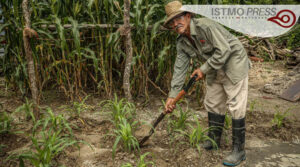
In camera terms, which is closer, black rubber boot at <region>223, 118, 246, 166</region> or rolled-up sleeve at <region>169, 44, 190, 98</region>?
black rubber boot at <region>223, 118, 246, 166</region>

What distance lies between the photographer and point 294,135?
2.87 m

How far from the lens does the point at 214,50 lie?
7.34 feet

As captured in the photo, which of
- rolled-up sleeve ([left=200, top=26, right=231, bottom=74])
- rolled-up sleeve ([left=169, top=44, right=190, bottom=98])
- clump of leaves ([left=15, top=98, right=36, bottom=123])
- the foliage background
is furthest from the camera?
the foliage background

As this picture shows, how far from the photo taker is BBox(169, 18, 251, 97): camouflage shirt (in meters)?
2.09

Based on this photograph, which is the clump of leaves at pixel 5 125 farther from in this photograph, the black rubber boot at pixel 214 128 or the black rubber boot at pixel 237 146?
the black rubber boot at pixel 237 146

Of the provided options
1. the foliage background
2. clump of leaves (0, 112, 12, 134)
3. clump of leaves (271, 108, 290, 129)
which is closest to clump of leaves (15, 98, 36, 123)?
clump of leaves (0, 112, 12, 134)

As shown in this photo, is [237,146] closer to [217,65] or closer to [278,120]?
[217,65]

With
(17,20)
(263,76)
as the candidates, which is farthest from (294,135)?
(17,20)

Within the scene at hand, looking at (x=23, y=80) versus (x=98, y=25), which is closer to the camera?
(x=98, y=25)

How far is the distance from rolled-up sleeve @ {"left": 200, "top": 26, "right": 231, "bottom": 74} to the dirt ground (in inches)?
35.2

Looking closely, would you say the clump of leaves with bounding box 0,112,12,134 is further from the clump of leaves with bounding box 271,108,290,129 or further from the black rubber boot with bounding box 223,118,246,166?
the clump of leaves with bounding box 271,108,290,129

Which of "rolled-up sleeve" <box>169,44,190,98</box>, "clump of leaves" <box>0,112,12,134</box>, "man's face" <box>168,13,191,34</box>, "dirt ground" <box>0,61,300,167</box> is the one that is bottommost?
"dirt ground" <box>0,61,300,167</box>

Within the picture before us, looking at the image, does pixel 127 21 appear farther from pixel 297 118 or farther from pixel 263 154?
pixel 297 118

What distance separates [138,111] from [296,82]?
2906mm
